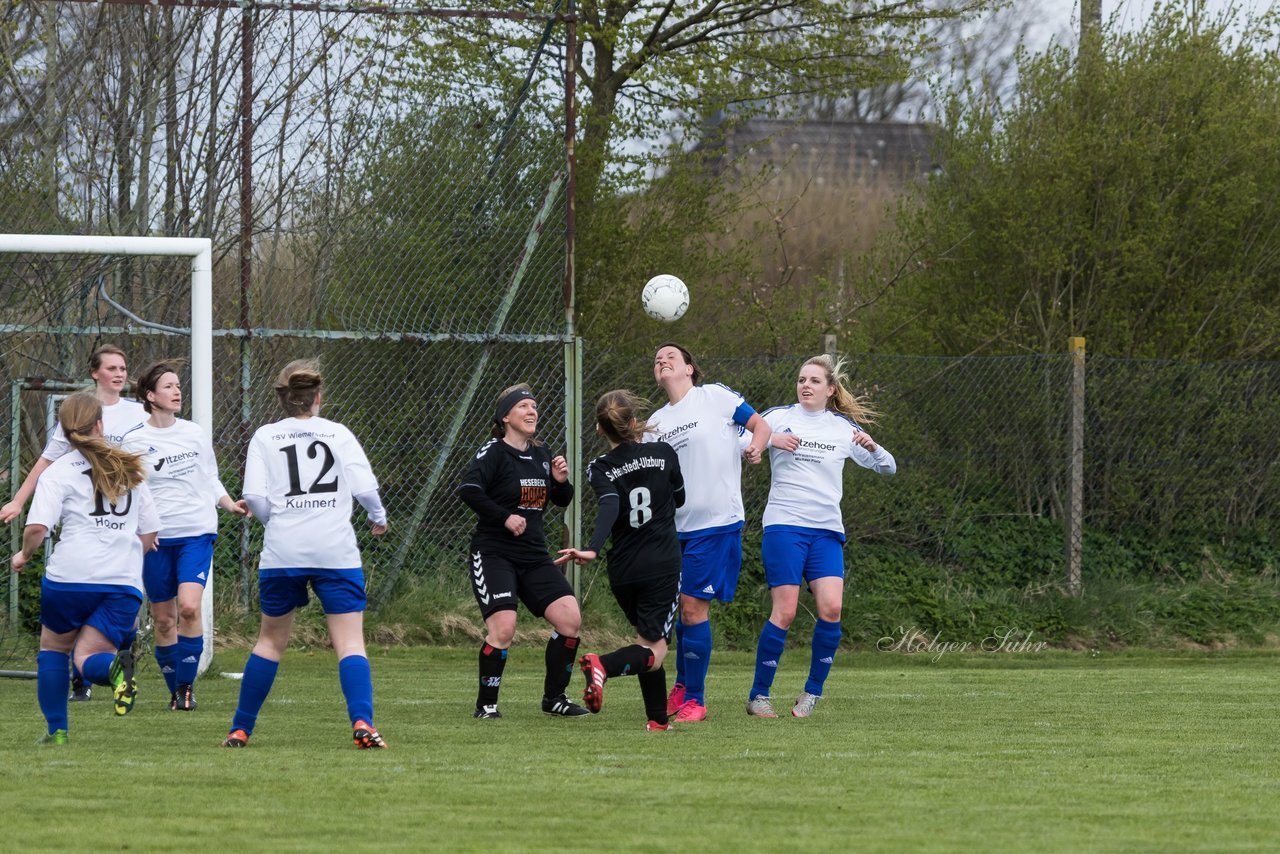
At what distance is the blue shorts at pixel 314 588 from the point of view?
A: 711 cm

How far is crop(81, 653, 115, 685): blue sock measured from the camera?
7.62 metres

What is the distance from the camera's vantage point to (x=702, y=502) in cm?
901

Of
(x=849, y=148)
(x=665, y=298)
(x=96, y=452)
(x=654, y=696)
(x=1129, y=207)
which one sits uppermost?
(x=849, y=148)

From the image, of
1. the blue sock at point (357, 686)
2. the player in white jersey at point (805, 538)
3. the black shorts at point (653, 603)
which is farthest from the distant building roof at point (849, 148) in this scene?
the blue sock at point (357, 686)

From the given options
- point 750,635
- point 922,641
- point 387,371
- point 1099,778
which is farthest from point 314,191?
point 1099,778

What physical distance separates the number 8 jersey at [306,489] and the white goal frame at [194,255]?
3204 millimetres

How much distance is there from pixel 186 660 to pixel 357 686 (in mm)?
2422

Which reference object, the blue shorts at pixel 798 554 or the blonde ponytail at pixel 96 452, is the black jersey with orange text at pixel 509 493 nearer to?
the blue shorts at pixel 798 554

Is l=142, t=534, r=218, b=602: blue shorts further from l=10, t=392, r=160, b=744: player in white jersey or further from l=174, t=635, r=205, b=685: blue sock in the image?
l=10, t=392, r=160, b=744: player in white jersey

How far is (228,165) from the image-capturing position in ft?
40.7

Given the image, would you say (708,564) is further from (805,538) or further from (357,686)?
(357,686)

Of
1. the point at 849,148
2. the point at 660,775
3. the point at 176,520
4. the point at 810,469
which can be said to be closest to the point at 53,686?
the point at 176,520

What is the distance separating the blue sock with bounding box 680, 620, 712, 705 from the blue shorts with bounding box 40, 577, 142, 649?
288cm

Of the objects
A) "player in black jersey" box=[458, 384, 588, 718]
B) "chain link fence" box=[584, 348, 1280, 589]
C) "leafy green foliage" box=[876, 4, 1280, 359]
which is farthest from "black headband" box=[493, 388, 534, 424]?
"leafy green foliage" box=[876, 4, 1280, 359]
